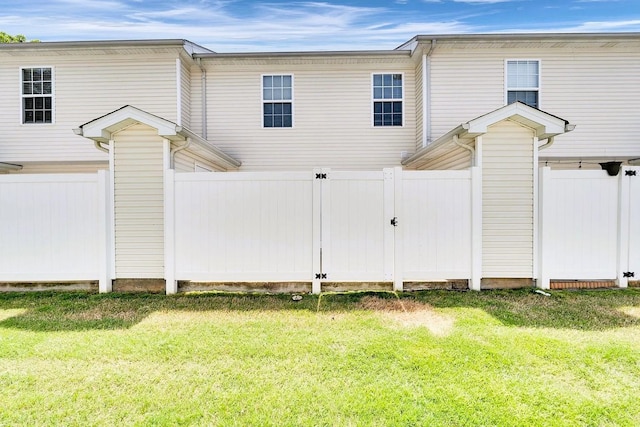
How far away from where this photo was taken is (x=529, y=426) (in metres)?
2.12

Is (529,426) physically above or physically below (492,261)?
below

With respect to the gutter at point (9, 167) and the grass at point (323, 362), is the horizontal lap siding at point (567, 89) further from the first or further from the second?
the gutter at point (9, 167)

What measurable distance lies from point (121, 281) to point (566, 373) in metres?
5.77

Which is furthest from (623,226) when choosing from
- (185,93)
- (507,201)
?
(185,93)

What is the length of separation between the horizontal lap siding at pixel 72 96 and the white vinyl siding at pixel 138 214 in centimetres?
411

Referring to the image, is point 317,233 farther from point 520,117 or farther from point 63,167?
point 63,167

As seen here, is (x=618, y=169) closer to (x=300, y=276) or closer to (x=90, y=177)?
(x=300, y=276)

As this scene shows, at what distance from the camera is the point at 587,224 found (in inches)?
205

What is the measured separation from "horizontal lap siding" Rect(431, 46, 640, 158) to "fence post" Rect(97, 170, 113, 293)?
7337mm

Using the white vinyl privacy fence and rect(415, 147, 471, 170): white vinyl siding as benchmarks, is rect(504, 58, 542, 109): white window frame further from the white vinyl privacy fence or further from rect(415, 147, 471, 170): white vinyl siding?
the white vinyl privacy fence

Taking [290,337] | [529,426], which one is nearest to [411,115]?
[290,337]

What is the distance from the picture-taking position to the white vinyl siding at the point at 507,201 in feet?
17.4

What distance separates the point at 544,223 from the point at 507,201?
619 millimetres

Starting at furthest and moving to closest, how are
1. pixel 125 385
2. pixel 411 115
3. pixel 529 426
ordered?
pixel 411 115 < pixel 125 385 < pixel 529 426
